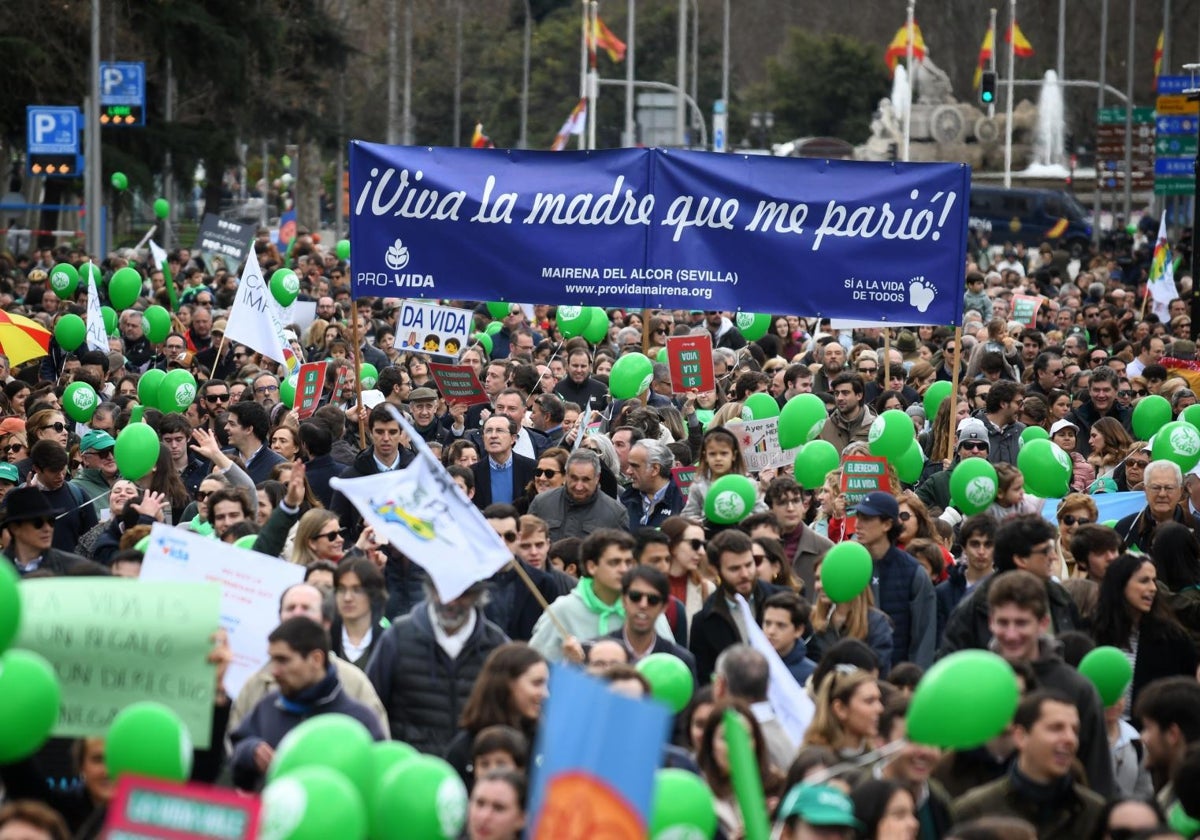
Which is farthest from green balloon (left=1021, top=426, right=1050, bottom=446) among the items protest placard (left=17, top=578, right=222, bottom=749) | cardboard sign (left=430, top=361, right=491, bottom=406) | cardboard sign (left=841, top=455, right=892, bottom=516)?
protest placard (left=17, top=578, right=222, bottom=749)

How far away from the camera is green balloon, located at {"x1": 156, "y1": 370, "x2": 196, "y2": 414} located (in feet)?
42.2

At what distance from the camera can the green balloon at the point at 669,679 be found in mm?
6633

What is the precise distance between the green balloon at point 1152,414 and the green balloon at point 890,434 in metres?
2.08

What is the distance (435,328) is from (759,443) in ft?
15.0

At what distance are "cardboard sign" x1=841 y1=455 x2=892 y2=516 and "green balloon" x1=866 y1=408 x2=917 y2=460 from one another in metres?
0.77

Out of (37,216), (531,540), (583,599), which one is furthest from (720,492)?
(37,216)

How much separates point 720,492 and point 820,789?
13.9ft

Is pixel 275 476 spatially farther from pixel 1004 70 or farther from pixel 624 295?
pixel 1004 70

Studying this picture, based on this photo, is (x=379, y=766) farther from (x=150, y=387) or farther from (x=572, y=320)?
(x=572, y=320)

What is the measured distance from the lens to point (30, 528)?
8.46m

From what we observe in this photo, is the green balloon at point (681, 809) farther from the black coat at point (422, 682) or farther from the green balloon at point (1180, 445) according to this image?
the green balloon at point (1180, 445)

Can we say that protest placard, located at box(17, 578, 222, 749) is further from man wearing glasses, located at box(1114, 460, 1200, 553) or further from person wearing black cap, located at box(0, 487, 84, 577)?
man wearing glasses, located at box(1114, 460, 1200, 553)

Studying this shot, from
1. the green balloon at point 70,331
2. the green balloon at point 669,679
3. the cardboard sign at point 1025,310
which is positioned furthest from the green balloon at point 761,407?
the cardboard sign at point 1025,310

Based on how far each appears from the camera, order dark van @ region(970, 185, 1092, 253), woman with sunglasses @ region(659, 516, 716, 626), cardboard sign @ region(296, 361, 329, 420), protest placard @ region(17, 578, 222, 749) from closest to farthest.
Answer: protest placard @ region(17, 578, 222, 749) → woman with sunglasses @ region(659, 516, 716, 626) → cardboard sign @ region(296, 361, 329, 420) → dark van @ region(970, 185, 1092, 253)
